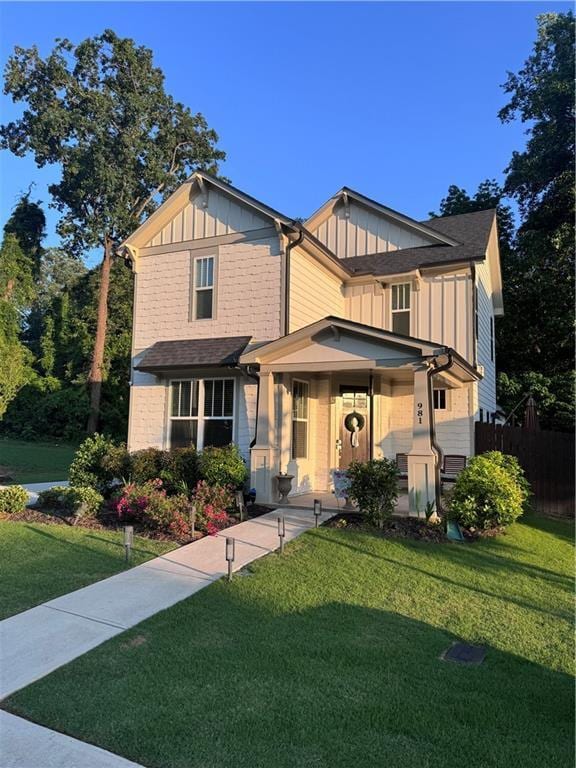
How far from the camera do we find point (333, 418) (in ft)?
41.9

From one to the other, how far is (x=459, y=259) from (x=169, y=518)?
29.2 feet

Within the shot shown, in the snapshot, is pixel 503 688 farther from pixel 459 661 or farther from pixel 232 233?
pixel 232 233

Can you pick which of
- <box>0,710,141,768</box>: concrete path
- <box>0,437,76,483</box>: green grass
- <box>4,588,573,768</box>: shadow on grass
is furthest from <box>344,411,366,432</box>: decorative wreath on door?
<box>0,437,76,483</box>: green grass

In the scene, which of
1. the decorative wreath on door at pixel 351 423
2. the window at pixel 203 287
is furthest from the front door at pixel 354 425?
the window at pixel 203 287

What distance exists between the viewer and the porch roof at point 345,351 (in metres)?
9.59

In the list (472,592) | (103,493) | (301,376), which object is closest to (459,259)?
(301,376)

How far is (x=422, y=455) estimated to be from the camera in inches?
371

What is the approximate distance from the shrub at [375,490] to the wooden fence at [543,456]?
4796mm

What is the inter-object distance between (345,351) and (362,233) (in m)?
6.37

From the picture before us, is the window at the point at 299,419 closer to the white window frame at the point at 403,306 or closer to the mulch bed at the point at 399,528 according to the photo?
the mulch bed at the point at 399,528

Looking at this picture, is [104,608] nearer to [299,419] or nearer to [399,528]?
[399,528]

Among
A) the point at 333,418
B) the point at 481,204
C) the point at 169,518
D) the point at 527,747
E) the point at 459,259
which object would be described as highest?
the point at 481,204

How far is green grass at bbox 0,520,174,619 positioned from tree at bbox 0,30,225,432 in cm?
2139

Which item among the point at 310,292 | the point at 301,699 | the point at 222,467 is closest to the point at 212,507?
the point at 222,467
